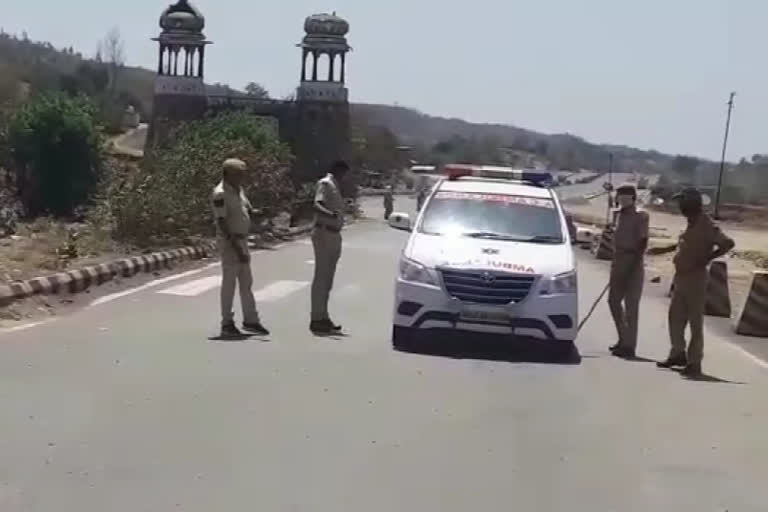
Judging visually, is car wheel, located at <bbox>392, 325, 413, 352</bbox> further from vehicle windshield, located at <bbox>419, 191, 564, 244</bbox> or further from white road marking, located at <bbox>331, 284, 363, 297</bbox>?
white road marking, located at <bbox>331, 284, 363, 297</bbox>

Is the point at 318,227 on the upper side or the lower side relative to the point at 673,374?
upper

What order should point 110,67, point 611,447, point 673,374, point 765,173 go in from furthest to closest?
point 765,173, point 110,67, point 673,374, point 611,447

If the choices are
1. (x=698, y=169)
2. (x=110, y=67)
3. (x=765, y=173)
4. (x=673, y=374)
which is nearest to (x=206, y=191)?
(x=673, y=374)

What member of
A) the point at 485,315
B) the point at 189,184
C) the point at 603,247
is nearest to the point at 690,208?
the point at 485,315

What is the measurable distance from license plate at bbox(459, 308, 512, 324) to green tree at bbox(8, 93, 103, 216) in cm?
4167

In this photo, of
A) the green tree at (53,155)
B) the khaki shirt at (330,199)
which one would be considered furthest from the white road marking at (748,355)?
the green tree at (53,155)

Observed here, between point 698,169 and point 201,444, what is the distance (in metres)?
195

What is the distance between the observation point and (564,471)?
27.7 ft

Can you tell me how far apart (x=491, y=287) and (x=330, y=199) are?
2.28 meters

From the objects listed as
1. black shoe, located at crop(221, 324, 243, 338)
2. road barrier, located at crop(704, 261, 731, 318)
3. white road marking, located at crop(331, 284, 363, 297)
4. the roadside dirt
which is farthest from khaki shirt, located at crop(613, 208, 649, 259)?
road barrier, located at crop(704, 261, 731, 318)

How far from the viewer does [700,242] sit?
43.2ft

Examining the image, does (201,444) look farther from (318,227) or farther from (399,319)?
(318,227)

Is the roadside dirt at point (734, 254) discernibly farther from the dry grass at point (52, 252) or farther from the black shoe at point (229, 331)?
the dry grass at point (52, 252)

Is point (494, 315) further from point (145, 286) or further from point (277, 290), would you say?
point (145, 286)
